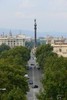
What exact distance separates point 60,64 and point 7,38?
123 meters

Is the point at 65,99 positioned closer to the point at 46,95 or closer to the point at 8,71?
the point at 46,95

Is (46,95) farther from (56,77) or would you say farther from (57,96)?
(56,77)

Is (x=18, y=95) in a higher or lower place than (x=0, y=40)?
higher

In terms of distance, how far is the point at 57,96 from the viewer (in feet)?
135

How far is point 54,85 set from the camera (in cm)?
4294

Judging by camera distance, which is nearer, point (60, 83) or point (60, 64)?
point (60, 83)

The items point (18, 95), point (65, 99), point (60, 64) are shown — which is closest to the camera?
point (18, 95)

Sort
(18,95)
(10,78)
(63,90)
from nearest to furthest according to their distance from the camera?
(18,95) < (63,90) < (10,78)

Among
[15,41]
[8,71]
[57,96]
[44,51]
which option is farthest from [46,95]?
[15,41]

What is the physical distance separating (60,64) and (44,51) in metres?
42.7

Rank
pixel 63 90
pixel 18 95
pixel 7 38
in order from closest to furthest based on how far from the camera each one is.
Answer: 1. pixel 18 95
2. pixel 63 90
3. pixel 7 38

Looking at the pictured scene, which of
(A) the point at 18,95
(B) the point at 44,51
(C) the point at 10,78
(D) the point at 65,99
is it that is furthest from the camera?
(B) the point at 44,51

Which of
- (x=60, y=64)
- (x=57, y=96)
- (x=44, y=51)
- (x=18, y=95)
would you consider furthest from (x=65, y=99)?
(x=44, y=51)

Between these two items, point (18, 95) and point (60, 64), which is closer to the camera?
point (18, 95)
